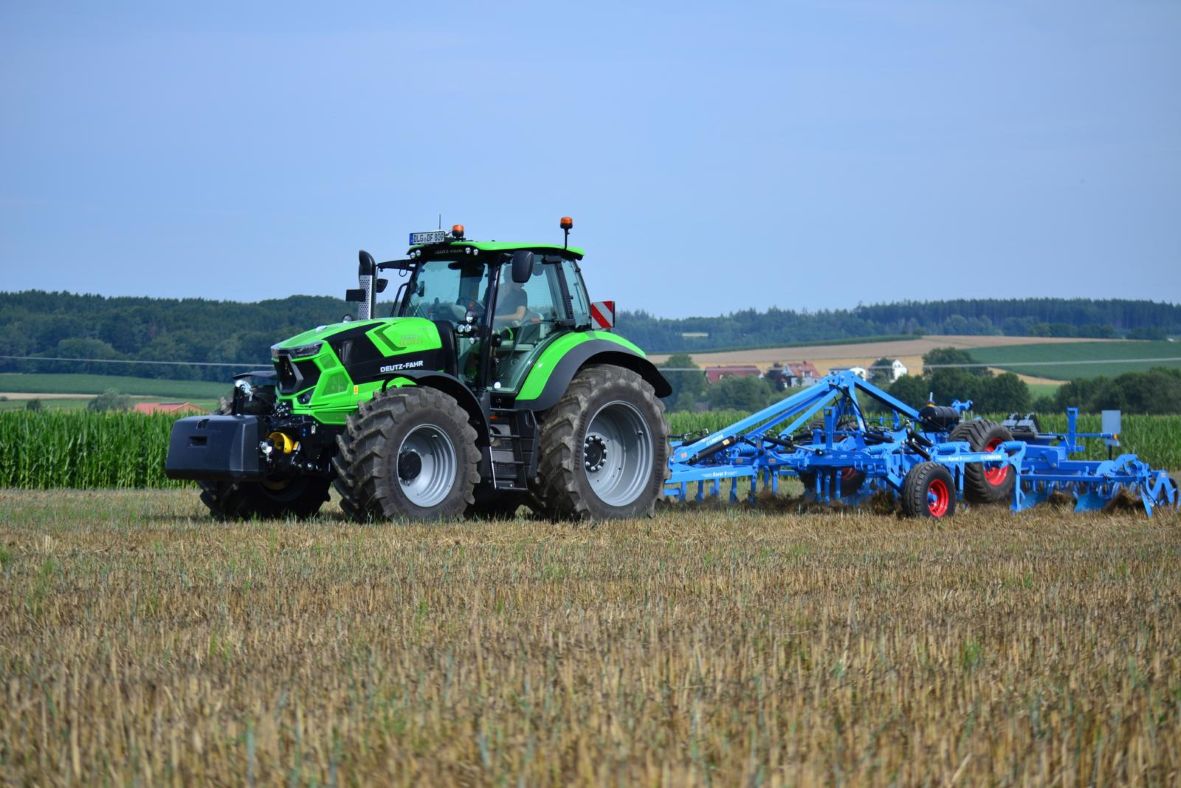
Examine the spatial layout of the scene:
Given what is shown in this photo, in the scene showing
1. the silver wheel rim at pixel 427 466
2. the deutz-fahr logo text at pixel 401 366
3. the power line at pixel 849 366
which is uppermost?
the deutz-fahr logo text at pixel 401 366

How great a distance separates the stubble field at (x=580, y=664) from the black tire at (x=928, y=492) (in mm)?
3010

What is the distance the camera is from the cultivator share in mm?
10180

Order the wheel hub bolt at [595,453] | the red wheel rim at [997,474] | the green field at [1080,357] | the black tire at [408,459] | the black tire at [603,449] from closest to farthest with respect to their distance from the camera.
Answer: the black tire at [408,459] < the black tire at [603,449] < the wheel hub bolt at [595,453] < the red wheel rim at [997,474] < the green field at [1080,357]

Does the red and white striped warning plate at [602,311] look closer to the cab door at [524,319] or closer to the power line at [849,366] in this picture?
the cab door at [524,319]

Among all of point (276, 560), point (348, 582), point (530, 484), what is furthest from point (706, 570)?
point (530, 484)

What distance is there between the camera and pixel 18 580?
24.0 ft

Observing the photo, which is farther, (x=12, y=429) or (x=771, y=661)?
(x=12, y=429)

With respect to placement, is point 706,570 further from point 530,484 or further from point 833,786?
point 833,786

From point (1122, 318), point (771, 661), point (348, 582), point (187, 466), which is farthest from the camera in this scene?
point (1122, 318)

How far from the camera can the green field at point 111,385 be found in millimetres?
36719

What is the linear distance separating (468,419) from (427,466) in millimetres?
462

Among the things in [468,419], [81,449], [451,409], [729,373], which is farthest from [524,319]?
[729,373]

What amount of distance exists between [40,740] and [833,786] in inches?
83.5

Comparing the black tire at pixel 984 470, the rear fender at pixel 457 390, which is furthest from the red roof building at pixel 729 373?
the rear fender at pixel 457 390
